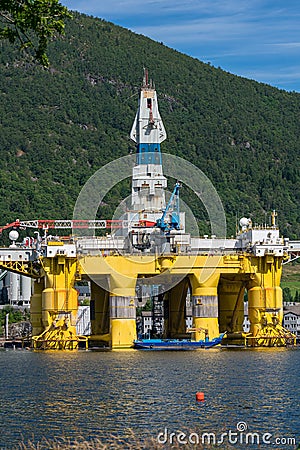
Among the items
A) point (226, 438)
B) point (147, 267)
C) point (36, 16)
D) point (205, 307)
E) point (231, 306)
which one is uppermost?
point (36, 16)

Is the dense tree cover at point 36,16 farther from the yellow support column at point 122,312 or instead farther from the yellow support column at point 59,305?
the yellow support column at point 122,312

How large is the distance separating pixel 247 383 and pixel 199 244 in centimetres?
3489

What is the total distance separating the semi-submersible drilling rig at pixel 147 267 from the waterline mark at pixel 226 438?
48.1 metres

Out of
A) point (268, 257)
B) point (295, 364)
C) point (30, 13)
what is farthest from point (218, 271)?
point (30, 13)

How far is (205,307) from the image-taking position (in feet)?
311

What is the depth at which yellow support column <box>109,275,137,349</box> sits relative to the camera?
92812mm

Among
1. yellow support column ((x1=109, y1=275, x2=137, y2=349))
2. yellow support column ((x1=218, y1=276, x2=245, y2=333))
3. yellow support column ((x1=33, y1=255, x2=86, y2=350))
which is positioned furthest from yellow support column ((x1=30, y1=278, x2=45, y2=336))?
yellow support column ((x1=218, y1=276, x2=245, y2=333))

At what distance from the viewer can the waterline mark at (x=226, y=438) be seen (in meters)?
41.1

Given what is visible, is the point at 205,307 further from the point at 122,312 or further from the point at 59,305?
the point at 59,305

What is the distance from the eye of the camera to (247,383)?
63.2 metres

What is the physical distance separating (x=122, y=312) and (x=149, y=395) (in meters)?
35.6

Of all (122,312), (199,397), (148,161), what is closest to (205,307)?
(122,312)

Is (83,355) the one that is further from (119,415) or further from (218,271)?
(119,415)

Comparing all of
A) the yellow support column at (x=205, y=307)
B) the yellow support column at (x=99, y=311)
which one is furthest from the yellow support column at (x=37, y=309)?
the yellow support column at (x=205, y=307)
